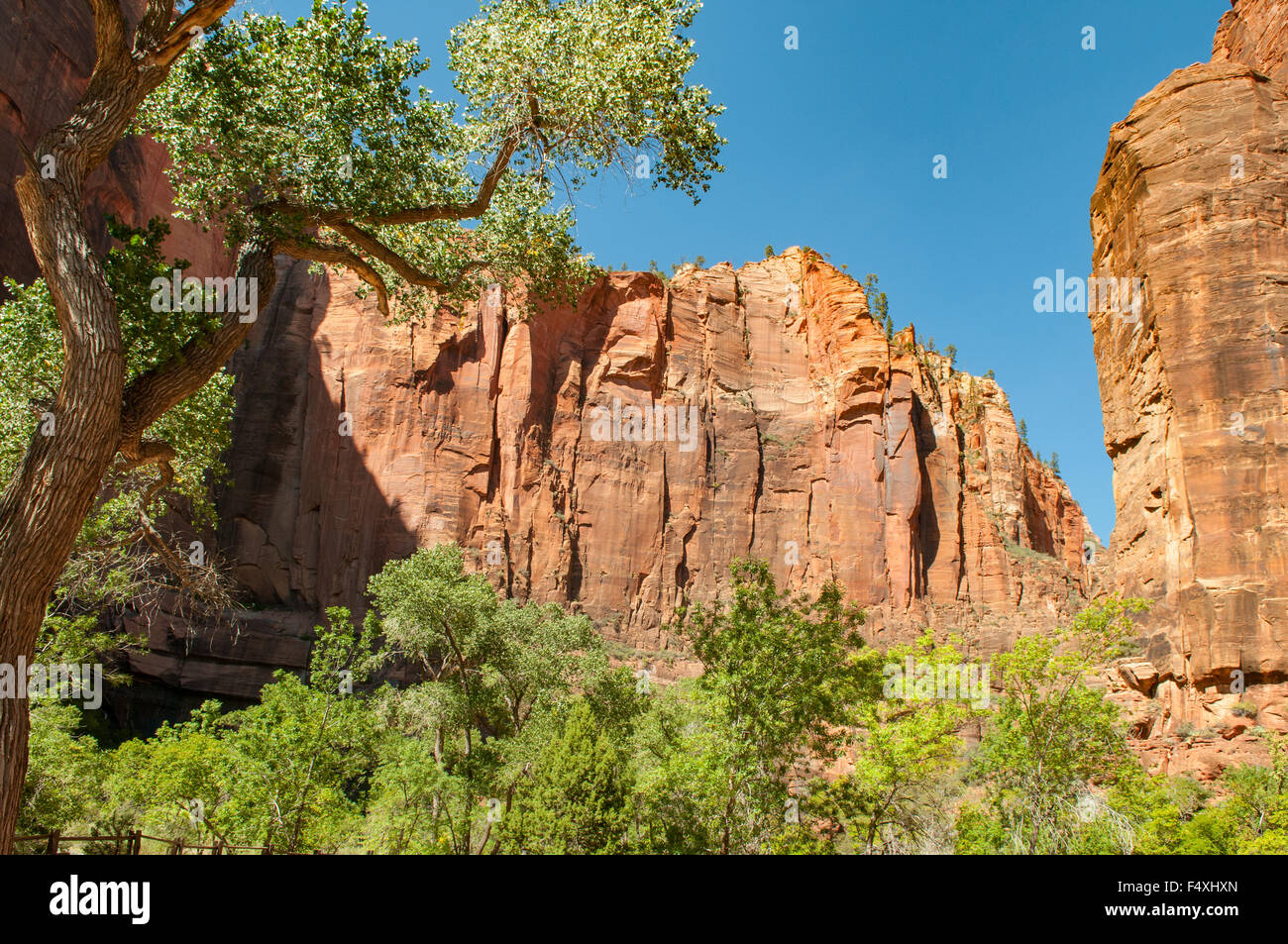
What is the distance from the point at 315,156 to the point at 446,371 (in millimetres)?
54457

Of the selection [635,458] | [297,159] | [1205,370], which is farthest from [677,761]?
[635,458]

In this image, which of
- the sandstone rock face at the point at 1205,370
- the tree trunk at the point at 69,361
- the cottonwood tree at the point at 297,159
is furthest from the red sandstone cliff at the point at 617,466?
the tree trunk at the point at 69,361

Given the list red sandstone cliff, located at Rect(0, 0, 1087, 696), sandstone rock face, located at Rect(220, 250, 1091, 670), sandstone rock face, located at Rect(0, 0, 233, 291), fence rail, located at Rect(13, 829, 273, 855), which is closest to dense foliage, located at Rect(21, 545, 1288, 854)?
fence rail, located at Rect(13, 829, 273, 855)

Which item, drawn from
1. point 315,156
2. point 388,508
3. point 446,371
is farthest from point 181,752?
point 446,371

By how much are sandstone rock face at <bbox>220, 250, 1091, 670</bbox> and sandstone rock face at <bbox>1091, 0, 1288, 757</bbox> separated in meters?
30.2

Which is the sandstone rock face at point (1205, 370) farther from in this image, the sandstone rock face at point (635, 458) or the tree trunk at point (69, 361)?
the tree trunk at point (69, 361)

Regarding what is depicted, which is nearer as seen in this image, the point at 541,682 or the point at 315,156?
the point at 315,156

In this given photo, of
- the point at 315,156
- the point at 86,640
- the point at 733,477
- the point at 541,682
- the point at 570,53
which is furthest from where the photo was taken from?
the point at 733,477

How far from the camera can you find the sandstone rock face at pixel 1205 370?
32656 millimetres

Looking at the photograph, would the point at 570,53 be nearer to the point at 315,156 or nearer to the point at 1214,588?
the point at 315,156

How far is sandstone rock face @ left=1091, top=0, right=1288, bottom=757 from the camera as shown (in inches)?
1286

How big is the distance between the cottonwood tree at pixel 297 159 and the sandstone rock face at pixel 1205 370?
32597 millimetres

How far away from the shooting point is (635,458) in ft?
220

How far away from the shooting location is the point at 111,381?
652 cm
